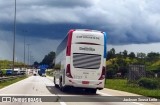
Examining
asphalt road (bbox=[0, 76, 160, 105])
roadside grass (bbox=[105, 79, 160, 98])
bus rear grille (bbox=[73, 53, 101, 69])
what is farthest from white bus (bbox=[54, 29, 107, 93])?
roadside grass (bbox=[105, 79, 160, 98])

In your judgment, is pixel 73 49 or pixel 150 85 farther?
pixel 150 85

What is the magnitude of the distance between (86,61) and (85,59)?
0.15 metres

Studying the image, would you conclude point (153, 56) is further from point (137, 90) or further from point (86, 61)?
point (86, 61)

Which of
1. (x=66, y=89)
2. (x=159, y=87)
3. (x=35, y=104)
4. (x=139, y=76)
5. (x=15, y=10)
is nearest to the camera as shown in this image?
(x=35, y=104)

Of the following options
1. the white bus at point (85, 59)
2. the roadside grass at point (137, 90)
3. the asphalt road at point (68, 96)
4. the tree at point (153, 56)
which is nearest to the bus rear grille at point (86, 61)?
the white bus at point (85, 59)

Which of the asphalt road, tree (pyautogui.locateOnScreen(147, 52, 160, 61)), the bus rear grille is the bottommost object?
A: the asphalt road

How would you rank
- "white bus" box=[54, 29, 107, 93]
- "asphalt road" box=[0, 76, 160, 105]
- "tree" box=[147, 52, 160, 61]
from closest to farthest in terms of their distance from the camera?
"asphalt road" box=[0, 76, 160, 105] → "white bus" box=[54, 29, 107, 93] → "tree" box=[147, 52, 160, 61]

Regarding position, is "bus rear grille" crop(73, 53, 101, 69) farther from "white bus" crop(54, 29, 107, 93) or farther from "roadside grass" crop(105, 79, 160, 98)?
"roadside grass" crop(105, 79, 160, 98)

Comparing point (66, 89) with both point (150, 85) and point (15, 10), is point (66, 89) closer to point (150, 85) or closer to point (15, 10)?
point (150, 85)

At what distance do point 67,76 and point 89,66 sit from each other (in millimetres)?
1547

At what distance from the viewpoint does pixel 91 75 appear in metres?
28.3

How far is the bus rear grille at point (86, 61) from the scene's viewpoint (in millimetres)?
28250

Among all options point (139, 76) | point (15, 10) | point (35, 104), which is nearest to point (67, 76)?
point (35, 104)

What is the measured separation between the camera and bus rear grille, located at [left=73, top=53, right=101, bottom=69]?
2825 cm
